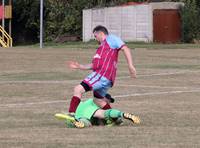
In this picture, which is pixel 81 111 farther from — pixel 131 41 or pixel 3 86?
pixel 131 41

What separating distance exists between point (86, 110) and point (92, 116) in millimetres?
147

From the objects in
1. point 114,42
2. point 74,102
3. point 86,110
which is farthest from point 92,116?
point 114,42

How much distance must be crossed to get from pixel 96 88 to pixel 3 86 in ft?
27.5

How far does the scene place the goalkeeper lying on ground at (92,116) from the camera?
11.6 m

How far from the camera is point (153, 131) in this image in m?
11.0

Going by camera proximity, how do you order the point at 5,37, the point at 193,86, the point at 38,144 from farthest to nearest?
the point at 5,37, the point at 193,86, the point at 38,144

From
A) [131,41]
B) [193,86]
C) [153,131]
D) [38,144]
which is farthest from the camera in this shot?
[131,41]

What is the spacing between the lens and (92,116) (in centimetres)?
1196

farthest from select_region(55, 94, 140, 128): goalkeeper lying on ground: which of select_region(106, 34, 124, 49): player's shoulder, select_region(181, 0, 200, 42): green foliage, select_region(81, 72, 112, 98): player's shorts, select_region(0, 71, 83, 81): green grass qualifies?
select_region(181, 0, 200, 42): green foliage

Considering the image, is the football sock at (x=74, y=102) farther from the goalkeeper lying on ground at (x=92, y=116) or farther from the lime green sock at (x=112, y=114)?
the lime green sock at (x=112, y=114)

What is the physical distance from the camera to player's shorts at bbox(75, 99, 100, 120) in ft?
39.1

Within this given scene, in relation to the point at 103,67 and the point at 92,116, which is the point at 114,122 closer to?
the point at 92,116

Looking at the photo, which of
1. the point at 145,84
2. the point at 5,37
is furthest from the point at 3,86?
the point at 5,37

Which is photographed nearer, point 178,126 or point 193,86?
point 178,126
